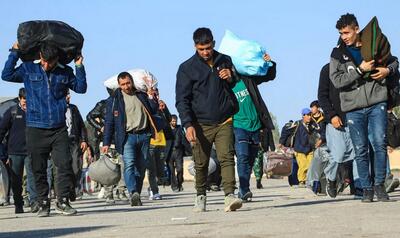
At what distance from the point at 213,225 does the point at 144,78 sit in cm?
898

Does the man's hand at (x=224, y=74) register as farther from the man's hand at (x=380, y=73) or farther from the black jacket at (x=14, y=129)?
the black jacket at (x=14, y=129)

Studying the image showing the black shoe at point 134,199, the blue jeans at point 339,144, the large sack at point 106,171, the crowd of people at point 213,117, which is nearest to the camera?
the crowd of people at point 213,117

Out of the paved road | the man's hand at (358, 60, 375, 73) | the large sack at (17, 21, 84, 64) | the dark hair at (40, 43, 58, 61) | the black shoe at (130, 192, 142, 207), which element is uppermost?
the large sack at (17, 21, 84, 64)

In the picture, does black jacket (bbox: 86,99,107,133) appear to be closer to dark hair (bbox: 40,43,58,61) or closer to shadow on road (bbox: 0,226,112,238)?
dark hair (bbox: 40,43,58,61)

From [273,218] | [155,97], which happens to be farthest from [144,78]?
[273,218]

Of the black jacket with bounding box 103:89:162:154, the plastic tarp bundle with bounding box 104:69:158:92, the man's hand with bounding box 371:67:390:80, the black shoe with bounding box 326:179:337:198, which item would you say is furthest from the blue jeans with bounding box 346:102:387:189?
the plastic tarp bundle with bounding box 104:69:158:92

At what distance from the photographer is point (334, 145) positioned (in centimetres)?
1470

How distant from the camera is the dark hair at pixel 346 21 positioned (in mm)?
12508

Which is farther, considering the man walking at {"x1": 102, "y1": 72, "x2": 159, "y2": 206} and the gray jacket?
the man walking at {"x1": 102, "y1": 72, "x2": 159, "y2": 206}

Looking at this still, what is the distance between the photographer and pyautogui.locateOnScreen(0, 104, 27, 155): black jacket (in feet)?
53.6

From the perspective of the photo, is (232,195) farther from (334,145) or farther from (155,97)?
(155,97)

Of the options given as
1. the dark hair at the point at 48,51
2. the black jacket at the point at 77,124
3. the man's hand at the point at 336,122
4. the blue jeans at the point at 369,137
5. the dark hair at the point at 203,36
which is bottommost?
the blue jeans at the point at 369,137

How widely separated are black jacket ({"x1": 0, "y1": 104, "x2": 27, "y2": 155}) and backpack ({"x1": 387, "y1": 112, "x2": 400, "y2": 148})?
541 cm

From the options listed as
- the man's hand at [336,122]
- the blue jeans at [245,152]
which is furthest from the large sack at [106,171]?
the man's hand at [336,122]
